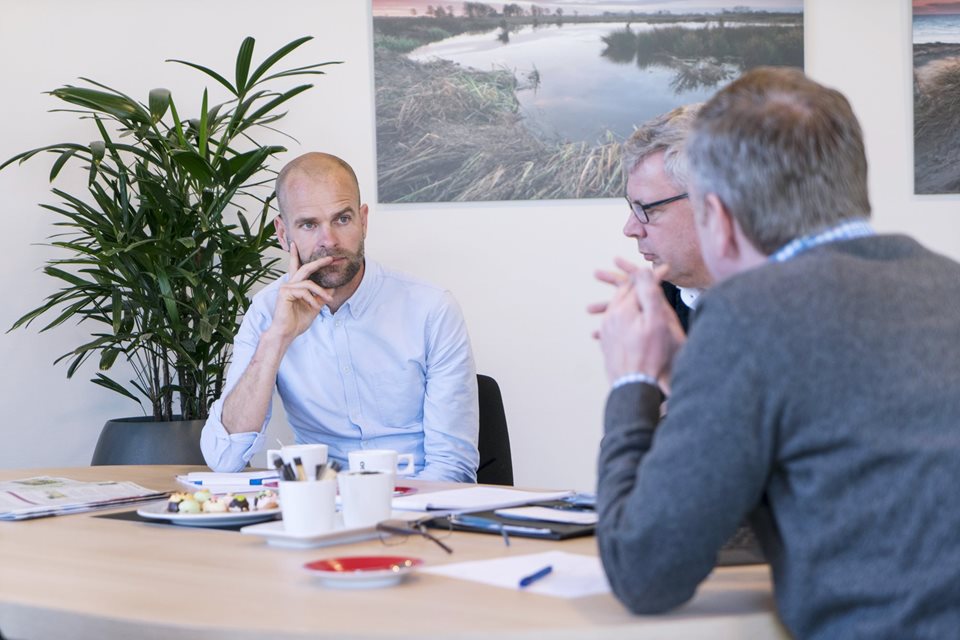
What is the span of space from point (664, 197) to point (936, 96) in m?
1.99

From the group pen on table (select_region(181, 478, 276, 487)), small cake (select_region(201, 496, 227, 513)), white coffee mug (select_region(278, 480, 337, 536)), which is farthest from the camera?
pen on table (select_region(181, 478, 276, 487))

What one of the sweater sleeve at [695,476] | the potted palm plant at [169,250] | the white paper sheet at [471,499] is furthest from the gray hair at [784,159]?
the potted palm plant at [169,250]

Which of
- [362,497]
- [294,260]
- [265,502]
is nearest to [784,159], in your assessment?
[362,497]

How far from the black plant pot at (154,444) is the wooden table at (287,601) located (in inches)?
74.1

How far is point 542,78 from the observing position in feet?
12.7

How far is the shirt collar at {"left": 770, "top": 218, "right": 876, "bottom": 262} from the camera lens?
1.15 meters

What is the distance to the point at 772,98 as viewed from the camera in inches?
45.6

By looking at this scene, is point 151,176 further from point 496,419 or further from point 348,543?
point 348,543

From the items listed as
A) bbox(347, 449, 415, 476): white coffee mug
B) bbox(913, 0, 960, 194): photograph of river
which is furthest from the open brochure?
bbox(913, 0, 960, 194): photograph of river

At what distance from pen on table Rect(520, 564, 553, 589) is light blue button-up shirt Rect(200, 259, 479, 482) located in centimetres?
122

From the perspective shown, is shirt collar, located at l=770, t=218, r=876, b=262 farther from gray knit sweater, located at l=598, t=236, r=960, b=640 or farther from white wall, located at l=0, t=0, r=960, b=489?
white wall, located at l=0, t=0, r=960, b=489

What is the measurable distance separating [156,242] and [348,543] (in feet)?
7.06

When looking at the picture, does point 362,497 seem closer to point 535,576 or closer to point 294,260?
point 535,576

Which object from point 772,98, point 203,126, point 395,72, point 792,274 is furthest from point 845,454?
point 395,72
